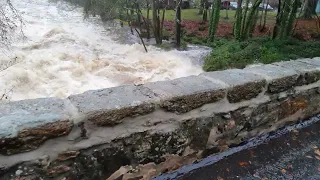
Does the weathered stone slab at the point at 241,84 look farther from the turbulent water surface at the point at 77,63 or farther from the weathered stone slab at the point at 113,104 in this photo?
the turbulent water surface at the point at 77,63

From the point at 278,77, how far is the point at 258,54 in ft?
21.3

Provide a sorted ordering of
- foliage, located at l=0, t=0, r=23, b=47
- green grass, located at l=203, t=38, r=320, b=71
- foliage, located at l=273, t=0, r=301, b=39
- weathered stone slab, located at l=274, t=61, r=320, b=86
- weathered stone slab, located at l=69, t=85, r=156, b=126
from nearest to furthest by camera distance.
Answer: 1. weathered stone slab, located at l=69, t=85, r=156, b=126
2. weathered stone slab, located at l=274, t=61, r=320, b=86
3. foliage, located at l=0, t=0, r=23, b=47
4. green grass, located at l=203, t=38, r=320, b=71
5. foliage, located at l=273, t=0, r=301, b=39

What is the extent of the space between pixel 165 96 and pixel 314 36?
1231 centimetres

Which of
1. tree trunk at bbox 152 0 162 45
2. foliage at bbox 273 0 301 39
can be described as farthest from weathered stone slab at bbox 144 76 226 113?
tree trunk at bbox 152 0 162 45

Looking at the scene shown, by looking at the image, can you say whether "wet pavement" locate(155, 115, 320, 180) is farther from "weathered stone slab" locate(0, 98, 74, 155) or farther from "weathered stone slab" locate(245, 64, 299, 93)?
"weathered stone slab" locate(0, 98, 74, 155)

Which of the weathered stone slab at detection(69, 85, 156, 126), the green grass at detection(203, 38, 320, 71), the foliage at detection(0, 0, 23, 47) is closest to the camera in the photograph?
the weathered stone slab at detection(69, 85, 156, 126)

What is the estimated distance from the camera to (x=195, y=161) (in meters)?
2.23

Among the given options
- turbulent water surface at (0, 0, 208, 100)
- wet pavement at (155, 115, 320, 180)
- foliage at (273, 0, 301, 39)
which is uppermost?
foliage at (273, 0, 301, 39)

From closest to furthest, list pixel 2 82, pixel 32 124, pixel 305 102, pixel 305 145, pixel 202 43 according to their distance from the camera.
→ pixel 32 124 → pixel 305 145 → pixel 305 102 → pixel 2 82 → pixel 202 43

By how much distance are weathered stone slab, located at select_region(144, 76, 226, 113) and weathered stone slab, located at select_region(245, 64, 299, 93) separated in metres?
0.52

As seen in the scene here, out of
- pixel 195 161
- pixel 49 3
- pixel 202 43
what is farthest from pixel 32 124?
pixel 49 3

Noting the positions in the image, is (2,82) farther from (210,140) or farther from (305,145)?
(305,145)

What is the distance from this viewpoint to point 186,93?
A: 79.0 inches

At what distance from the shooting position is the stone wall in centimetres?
154
